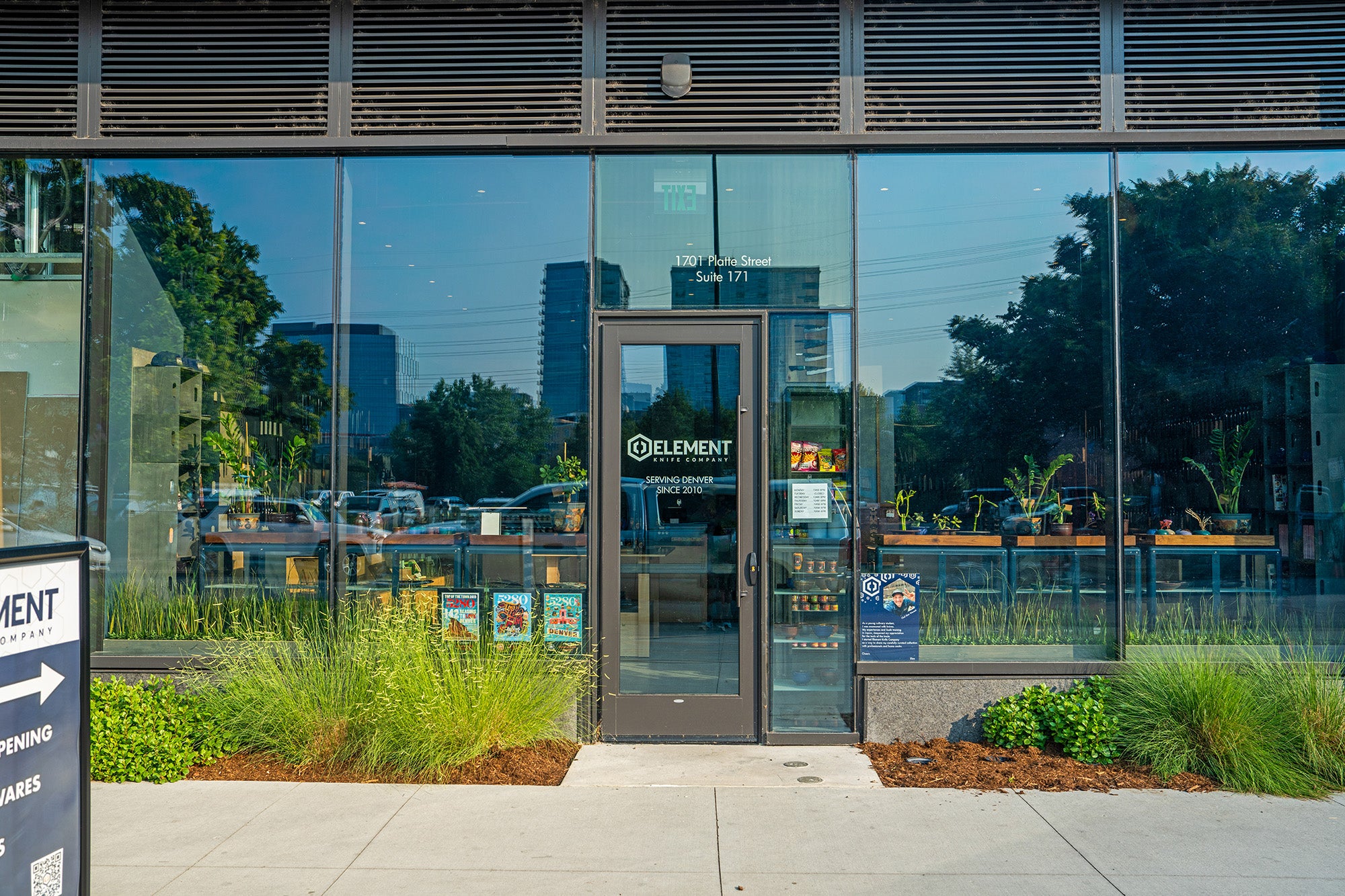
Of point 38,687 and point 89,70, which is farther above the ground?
point 89,70

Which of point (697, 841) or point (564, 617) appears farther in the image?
point (564, 617)

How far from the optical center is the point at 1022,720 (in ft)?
21.3

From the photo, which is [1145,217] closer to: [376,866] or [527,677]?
[527,677]

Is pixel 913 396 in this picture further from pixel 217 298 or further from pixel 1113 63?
pixel 217 298

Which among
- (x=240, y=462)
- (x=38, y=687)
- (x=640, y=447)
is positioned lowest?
(x=38, y=687)

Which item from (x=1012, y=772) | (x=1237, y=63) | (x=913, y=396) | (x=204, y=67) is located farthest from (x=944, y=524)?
(x=204, y=67)

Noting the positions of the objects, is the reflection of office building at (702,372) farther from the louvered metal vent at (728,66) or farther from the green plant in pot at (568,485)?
the louvered metal vent at (728,66)

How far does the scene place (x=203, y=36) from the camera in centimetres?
721

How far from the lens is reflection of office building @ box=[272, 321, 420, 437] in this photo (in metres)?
7.19

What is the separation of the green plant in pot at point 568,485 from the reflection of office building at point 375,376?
→ 1.15 meters

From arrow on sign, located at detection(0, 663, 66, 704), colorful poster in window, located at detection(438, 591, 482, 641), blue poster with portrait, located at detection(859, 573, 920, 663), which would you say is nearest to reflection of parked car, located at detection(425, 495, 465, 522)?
colorful poster in window, located at detection(438, 591, 482, 641)

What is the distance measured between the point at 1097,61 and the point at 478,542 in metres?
5.53

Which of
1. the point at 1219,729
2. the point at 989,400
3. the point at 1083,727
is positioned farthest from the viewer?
the point at 989,400

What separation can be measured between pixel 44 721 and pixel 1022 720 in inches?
214
